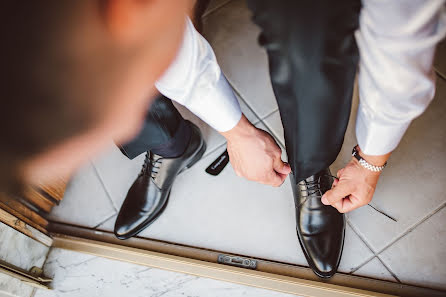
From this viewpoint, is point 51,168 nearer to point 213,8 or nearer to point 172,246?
point 172,246

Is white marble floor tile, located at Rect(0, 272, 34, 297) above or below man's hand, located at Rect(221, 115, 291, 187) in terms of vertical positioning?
below

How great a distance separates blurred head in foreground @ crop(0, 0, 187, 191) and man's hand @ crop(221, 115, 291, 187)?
452 millimetres

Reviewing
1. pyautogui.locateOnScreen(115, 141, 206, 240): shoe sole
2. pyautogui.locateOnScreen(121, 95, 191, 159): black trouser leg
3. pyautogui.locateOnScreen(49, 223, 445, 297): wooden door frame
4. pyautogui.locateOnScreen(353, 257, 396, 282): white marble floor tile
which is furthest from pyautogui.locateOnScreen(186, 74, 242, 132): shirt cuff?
pyautogui.locateOnScreen(353, 257, 396, 282): white marble floor tile

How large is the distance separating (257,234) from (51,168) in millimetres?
788

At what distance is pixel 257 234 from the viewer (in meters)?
0.98

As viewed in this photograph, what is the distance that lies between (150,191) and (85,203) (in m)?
0.28

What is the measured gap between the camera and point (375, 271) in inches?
35.4

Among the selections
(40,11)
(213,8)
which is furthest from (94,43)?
(213,8)

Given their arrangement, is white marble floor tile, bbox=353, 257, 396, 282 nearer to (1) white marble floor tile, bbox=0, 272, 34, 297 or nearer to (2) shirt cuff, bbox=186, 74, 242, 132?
(2) shirt cuff, bbox=186, 74, 242, 132

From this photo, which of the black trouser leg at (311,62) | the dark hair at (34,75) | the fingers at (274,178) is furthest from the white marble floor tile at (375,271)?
the dark hair at (34,75)

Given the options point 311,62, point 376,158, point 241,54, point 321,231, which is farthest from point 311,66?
point 241,54

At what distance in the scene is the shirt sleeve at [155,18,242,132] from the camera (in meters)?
0.55

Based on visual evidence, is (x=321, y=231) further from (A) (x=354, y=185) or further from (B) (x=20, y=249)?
(B) (x=20, y=249)

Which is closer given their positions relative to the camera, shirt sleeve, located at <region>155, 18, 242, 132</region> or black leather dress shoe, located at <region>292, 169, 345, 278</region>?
shirt sleeve, located at <region>155, 18, 242, 132</region>
